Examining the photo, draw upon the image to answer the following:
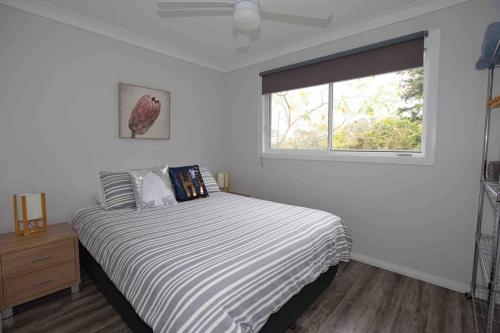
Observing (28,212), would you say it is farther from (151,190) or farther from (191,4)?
(191,4)

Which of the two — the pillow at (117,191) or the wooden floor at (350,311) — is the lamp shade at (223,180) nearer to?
the pillow at (117,191)

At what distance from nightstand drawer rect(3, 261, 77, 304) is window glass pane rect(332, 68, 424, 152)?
2784mm

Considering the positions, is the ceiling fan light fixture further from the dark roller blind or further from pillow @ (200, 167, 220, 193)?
pillow @ (200, 167, 220, 193)

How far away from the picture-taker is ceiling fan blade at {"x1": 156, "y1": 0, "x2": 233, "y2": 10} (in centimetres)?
139

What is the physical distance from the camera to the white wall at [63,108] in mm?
2047

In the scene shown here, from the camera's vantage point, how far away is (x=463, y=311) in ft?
5.77

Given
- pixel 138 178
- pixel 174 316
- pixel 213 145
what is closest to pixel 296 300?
pixel 174 316

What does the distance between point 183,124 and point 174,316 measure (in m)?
2.66

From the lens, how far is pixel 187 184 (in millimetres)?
2641

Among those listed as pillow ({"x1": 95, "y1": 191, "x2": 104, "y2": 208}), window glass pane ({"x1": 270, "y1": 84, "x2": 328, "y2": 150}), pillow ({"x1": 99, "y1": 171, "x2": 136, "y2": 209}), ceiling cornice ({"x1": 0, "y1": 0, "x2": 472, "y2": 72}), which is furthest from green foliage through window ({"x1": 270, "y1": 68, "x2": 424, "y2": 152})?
pillow ({"x1": 95, "y1": 191, "x2": 104, "y2": 208})

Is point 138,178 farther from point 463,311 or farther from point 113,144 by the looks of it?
point 463,311

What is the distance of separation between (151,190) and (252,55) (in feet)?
7.33

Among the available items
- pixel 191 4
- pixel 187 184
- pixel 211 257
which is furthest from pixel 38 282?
pixel 191 4

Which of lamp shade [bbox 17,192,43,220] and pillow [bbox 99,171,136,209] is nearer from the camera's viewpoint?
lamp shade [bbox 17,192,43,220]
